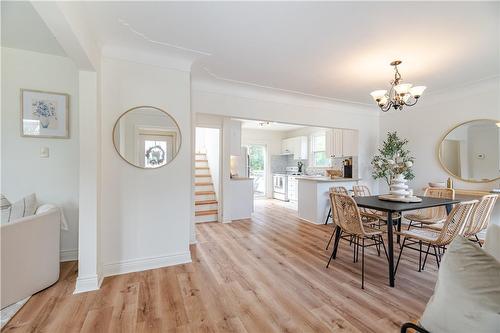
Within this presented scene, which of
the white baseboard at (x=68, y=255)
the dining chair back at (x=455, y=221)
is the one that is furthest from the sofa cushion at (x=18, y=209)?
the dining chair back at (x=455, y=221)

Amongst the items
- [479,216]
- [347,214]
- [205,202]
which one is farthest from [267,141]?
[479,216]

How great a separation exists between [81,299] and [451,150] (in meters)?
5.61

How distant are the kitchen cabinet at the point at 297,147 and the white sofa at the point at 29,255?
6.70 meters

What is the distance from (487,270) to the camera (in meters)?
0.87

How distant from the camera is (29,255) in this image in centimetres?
198

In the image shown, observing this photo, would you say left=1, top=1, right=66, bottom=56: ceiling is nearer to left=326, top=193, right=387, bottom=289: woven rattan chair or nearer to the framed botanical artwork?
→ the framed botanical artwork

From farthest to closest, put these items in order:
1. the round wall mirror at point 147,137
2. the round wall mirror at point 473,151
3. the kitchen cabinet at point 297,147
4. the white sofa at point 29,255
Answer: the kitchen cabinet at point 297,147 → the round wall mirror at point 473,151 → the round wall mirror at point 147,137 → the white sofa at point 29,255

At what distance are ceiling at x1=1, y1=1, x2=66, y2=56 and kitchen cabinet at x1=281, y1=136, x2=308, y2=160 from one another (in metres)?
6.49

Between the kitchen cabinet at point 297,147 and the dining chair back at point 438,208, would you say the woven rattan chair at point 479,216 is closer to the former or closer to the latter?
the dining chair back at point 438,208

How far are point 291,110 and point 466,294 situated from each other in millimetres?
3757

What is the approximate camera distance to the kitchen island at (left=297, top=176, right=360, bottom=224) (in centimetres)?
470

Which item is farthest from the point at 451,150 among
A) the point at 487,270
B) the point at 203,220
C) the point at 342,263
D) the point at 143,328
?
the point at 143,328

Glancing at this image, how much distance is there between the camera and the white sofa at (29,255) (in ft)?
5.95

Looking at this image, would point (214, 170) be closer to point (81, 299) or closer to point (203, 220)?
point (203, 220)
